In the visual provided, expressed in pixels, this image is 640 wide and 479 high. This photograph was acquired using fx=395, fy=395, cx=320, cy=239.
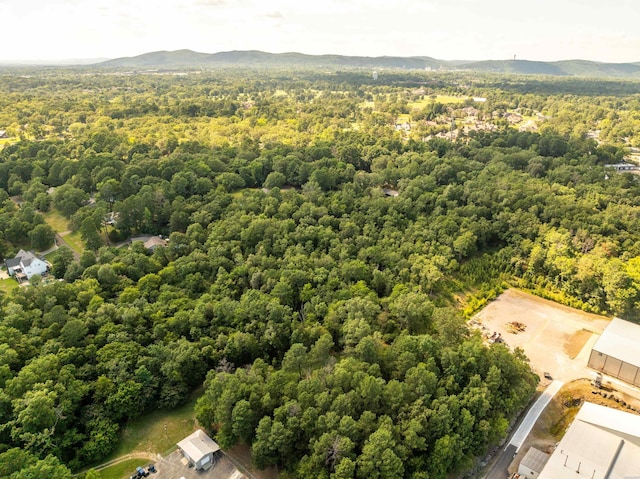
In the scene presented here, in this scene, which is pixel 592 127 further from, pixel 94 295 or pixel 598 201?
pixel 94 295

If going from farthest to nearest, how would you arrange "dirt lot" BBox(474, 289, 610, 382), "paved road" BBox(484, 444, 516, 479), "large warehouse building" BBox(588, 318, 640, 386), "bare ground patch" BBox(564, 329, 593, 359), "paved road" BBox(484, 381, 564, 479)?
"bare ground patch" BBox(564, 329, 593, 359), "dirt lot" BBox(474, 289, 610, 382), "large warehouse building" BBox(588, 318, 640, 386), "paved road" BBox(484, 381, 564, 479), "paved road" BBox(484, 444, 516, 479)

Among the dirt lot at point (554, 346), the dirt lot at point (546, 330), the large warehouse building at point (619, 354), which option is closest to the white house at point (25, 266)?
the dirt lot at point (554, 346)

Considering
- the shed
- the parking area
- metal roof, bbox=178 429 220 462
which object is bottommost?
the parking area

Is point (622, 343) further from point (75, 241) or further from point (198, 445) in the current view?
point (75, 241)

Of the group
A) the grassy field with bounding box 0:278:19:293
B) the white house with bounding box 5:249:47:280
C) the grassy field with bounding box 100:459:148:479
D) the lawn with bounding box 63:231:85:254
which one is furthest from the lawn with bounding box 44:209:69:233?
the grassy field with bounding box 100:459:148:479

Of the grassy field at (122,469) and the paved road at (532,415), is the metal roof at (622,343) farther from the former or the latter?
the grassy field at (122,469)

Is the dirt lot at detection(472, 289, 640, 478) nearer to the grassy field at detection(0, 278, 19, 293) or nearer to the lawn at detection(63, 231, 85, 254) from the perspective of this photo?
the lawn at detection(63, 231, 85, 254)

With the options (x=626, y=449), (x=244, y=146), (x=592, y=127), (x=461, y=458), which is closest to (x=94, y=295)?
(x=461, y=458)
